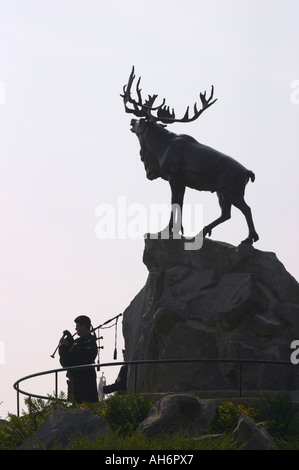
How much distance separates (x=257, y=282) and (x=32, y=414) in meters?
4.90

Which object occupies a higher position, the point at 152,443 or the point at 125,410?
the point at 125,410

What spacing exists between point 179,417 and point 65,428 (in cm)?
156

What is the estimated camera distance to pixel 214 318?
19812 mm

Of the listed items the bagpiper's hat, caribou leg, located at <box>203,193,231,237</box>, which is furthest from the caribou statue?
the bagpiper's hat

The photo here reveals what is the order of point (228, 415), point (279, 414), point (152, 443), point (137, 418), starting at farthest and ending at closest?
1. point (137, 418)
2. point (279, 414)
3. point (228, 415)
4. point (152, 443)

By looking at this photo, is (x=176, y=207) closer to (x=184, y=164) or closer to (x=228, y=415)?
(x=184, y=164)

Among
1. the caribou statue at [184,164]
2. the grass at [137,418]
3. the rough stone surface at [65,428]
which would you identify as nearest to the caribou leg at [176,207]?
the caribou statue at [184,164]

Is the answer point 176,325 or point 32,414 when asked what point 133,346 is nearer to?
point 176,325

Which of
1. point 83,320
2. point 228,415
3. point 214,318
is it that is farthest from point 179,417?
point 214,318

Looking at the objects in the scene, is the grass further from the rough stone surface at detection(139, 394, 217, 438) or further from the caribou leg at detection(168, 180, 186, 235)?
the caribou leg at detection(168, 180, 186, 235)

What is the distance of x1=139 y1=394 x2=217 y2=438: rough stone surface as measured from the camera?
1584 cm

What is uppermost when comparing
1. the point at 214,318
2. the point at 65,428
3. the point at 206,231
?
the point at 206,231

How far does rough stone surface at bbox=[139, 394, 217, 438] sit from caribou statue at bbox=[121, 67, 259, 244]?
4841 mm
